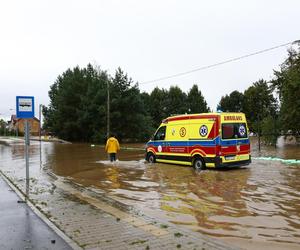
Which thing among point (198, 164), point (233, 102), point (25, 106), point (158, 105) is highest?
point (233, 102)

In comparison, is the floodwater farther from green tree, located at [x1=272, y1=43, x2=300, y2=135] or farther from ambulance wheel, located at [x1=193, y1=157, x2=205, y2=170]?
green tree, located at [x1=272, y1=43, x2=300, y2=135]

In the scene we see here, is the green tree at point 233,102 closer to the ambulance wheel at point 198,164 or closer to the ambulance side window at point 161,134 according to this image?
the ambulance side window at point 161,134

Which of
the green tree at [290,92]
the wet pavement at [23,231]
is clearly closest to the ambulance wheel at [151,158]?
the wet pavement at [23,231]

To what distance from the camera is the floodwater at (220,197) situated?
22.2ft

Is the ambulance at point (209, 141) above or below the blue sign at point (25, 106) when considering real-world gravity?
below

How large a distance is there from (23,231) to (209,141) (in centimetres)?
1036

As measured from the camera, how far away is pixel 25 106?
491 inches

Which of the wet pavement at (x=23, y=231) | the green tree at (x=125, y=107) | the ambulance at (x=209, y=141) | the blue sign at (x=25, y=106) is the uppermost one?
the green tree at (x=125, y=107)

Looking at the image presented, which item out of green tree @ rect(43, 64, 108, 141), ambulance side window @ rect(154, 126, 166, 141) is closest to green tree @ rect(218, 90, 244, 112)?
green tree @ rect(43, 64, 108, 141)

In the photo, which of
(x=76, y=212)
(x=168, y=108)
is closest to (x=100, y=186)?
(x=76, y=212)

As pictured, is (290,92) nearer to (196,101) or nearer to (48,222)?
(48,222)

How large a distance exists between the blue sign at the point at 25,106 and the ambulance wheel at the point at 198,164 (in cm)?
739

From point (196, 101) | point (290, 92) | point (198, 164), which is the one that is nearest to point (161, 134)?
point (198, 164)

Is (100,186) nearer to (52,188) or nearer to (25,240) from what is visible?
(52,188)
